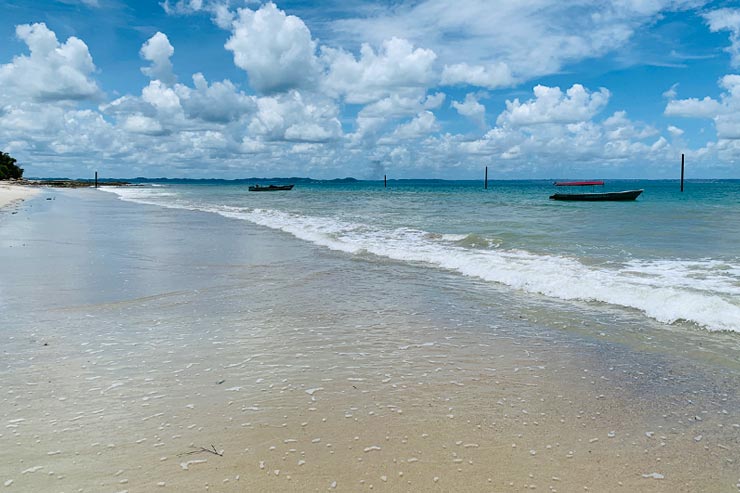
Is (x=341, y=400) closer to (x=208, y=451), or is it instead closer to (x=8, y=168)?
(x=208, y=451)

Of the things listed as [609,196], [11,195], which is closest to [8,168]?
[11,195]

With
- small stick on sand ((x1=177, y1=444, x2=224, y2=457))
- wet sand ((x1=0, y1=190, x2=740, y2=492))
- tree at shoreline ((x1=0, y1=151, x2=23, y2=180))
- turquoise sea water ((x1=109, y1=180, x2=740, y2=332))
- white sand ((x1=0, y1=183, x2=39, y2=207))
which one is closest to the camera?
wet sand ((x1=0, y1=190, x2=740, y2=492))

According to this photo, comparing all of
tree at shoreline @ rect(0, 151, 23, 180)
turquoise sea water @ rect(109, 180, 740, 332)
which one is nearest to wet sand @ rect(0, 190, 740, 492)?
turquoise sea water @ rect(109, 180, 740, 332)

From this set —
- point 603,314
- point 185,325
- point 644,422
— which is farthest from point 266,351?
point 603,314

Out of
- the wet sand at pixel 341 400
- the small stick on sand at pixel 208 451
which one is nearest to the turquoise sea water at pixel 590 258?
the wet sand at pixel 341 400

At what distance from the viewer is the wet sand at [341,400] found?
3861mm

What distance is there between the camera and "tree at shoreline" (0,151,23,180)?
367 feet

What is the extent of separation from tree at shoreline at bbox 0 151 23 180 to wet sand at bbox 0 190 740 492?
126133 millimetres

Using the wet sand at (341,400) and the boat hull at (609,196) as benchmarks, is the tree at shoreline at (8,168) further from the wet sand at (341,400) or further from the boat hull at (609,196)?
the wet sand at (341,400)

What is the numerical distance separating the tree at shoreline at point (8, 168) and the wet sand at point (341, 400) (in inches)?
4966

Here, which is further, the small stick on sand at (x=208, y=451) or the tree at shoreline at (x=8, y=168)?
the tree at shoreline at (x=8, y=168)

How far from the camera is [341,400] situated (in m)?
5.09

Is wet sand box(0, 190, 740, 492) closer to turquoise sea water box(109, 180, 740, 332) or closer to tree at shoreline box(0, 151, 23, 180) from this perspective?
turquoise sea water box(109, 180, 740, 332)

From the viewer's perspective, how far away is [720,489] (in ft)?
12.1
